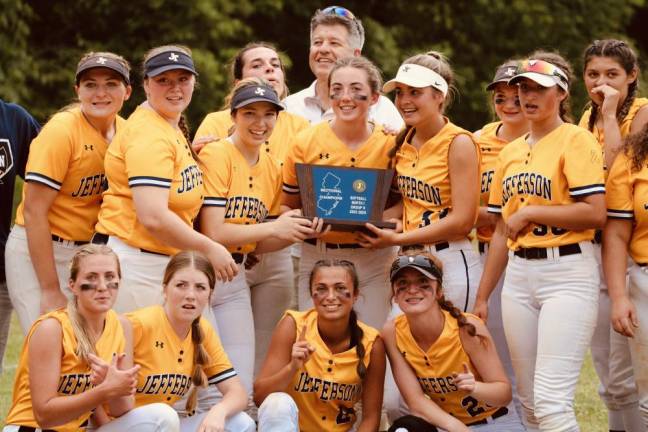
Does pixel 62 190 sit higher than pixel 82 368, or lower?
higher

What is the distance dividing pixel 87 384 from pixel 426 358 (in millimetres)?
1885

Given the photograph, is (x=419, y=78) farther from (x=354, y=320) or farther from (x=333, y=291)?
(x=354, y=320)

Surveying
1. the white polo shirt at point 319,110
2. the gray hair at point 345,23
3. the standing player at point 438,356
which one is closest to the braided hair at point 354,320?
the standing player at point 438,356

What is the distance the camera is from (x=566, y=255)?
6.56 m

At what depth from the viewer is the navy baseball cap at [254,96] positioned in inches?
280

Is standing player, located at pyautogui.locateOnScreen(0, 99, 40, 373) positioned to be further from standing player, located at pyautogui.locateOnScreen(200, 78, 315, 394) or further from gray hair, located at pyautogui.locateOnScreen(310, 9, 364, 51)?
gray hair, located at pyautogui.locateOnScreen(310, 9, 364, 51)

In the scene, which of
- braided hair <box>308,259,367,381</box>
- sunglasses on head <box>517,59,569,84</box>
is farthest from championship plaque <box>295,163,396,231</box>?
sunglasses on head <box>517,59,569,84</box>

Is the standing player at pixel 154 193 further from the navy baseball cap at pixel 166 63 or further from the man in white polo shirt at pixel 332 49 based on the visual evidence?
the man in white polo shirt at pixel 332 49

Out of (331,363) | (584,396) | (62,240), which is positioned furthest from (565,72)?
(584,396)

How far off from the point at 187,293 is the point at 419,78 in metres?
1.79

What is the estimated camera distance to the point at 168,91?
22.9 feet

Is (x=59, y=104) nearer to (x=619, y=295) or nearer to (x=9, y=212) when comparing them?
(x=9, y=212)

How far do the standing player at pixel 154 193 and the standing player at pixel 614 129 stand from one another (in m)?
2.16

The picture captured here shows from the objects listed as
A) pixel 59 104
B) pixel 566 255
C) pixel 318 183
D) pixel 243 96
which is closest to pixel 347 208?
pixel 318 183
